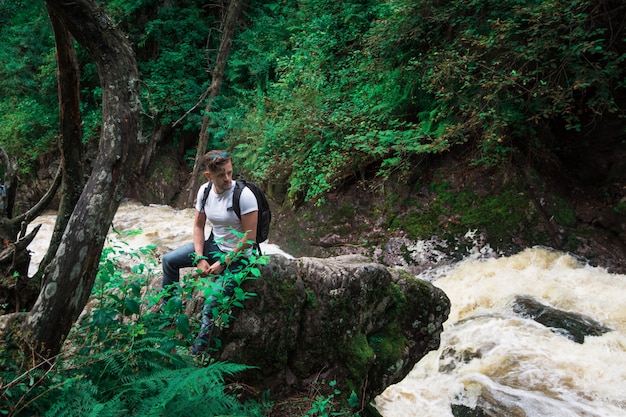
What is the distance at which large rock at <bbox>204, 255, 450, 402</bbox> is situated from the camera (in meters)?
3.07

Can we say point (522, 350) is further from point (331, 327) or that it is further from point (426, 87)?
point (426, 87)

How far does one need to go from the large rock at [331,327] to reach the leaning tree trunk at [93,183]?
42.3 inches

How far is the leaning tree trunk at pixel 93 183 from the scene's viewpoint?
2.30 m

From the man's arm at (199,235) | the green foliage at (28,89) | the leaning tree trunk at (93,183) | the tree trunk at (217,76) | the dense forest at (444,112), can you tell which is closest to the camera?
the leaning tree trunk at (93,183)

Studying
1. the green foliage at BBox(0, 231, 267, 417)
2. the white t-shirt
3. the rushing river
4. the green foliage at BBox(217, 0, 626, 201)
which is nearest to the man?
the white t-shirt

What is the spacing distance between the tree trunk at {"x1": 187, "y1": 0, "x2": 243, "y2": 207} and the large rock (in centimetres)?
992

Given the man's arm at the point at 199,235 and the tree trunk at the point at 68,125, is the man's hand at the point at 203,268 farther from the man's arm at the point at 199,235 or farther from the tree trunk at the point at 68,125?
the tree trunk at the point at 68,125

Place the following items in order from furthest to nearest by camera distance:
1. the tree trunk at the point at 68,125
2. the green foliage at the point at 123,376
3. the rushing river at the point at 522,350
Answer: the rushing river at the point at 522,350 → the tree trunk at the point at 68,125 → the green foliage at the point at 123,376

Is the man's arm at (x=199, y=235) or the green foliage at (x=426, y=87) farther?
the green foliage at (x=426, y=87)

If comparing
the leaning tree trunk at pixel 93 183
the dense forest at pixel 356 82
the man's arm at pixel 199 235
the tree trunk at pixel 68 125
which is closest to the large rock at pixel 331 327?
the man's arm at pixel 199 235

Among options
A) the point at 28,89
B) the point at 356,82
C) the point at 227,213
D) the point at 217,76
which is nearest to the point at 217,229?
the point at 227,213

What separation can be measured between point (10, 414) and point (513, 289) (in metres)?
6.24

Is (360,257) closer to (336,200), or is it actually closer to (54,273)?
(54,273)

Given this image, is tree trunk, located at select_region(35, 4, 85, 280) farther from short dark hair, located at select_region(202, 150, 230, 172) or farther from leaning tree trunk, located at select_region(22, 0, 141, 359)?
short dark hair, located at select_region(202, 150, 230, 172)
